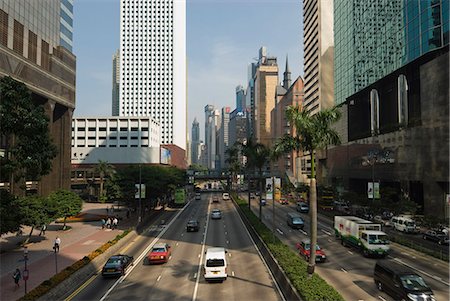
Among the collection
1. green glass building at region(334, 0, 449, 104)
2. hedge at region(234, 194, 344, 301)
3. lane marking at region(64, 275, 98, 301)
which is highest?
green glass building at region(334, 0, 449, 104)

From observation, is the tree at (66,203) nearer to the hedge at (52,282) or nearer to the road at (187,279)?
the road at (187,279)

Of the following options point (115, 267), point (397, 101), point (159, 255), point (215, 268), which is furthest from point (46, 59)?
point (397, 101)

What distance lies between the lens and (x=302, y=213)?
70.5 m

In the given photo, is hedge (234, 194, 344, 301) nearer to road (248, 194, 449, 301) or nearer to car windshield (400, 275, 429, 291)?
road (248, 194, 449, 301)

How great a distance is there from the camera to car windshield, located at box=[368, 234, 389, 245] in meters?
32.3

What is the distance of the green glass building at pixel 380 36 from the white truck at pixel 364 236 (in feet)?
113

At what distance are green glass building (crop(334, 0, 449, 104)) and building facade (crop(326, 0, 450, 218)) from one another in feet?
0.53

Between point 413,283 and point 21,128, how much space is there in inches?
1107

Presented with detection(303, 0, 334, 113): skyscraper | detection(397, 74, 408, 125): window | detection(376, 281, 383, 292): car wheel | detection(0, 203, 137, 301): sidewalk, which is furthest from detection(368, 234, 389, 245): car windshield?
detection(303, 0, 334, 113): skyscraper

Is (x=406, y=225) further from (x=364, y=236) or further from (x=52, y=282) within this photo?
(x=52, y=282)

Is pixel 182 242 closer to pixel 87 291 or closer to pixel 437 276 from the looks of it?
pixel 87 291

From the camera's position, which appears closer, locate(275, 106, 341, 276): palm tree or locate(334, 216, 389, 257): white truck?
locate(275, 106, 341, 276): palm tree

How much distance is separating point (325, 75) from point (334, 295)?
124635mm

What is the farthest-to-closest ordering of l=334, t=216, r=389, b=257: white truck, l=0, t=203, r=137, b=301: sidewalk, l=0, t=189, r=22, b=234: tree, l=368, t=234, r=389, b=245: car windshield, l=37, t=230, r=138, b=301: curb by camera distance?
l=368, t=234, r=389, b=245: car windshield < l=334, t=216, r=389, b=257: white truck < l=0, t=189, r=22, b=234: tree < l=0, t=203, r=137, b=301: sidewalk < l=37, t=230, r=138, b=301: curb
